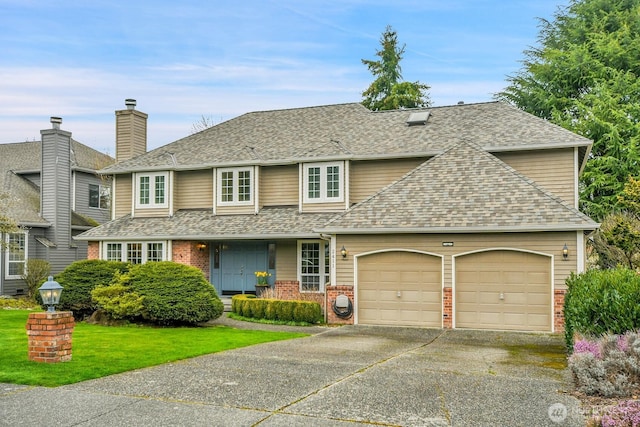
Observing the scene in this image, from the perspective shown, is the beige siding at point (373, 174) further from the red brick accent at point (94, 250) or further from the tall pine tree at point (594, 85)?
the tall pine tree at point (594, 85)

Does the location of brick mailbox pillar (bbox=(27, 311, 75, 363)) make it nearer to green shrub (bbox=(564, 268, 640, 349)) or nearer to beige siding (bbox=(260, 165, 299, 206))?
green shrub (bbox=(564, 268, 640, 349))

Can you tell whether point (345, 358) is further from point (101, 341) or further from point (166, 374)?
point (101, 341)

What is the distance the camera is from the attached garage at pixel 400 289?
1512 centimetres

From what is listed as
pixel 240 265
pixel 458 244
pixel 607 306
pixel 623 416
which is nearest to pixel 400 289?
pixel 458 244

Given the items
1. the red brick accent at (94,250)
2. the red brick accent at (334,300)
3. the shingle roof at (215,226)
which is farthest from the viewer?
the red brick accent at (94,250)

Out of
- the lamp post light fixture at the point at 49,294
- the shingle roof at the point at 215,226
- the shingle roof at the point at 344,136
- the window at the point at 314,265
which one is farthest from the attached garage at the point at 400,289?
the lamp post light fixture at the point at 49,294

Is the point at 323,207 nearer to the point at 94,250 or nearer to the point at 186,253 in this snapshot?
the point at 186,253

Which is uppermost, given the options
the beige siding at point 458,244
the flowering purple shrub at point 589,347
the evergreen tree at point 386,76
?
the evergreen tree at point 386,76

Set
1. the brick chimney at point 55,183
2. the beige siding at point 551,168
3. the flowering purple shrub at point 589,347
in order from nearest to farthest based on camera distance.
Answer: the flowering purple shrub at point 589,347 → the beige siding at point 551,168 → the brick chimney at point 55,183

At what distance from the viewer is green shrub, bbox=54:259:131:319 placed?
1584 cm

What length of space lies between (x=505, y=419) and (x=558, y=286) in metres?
8.83

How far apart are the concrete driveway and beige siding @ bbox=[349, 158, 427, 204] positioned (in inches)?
361

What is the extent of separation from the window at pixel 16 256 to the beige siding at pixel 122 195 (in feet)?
14.3

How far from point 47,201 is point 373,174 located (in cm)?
1527
